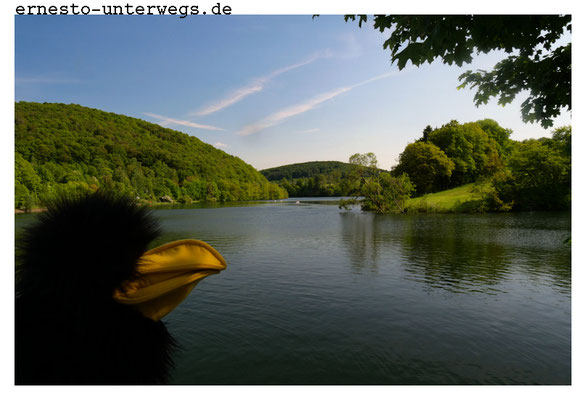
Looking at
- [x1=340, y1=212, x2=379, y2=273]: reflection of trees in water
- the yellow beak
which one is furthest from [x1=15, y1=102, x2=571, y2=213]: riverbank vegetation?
[x1=340, y1=212, x2=379, y2=273]: reflection of trees in water

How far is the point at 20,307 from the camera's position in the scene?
1943 millimetres

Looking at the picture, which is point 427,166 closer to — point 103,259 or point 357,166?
point 357,166

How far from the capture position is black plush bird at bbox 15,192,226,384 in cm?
194

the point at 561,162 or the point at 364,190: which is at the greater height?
the point at 561,162

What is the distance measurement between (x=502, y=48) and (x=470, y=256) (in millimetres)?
8731

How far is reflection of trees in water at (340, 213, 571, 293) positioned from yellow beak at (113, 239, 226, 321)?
703cm

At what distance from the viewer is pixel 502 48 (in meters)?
5.11

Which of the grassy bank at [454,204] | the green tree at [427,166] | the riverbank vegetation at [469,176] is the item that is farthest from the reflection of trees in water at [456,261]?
the green tree at [427,166]
